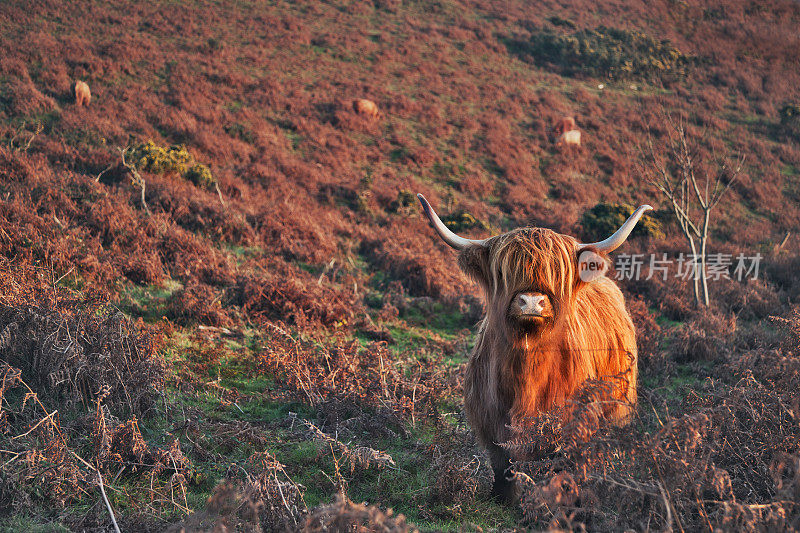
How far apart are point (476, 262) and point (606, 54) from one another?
100ft

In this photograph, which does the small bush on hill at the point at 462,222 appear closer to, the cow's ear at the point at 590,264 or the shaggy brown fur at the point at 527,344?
the shaggy brown fur at the point at 527,344

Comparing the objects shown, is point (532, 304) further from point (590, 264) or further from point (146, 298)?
point (146, 298)

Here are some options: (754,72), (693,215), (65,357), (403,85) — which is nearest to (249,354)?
(65,357)

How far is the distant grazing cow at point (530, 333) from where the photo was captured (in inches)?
127

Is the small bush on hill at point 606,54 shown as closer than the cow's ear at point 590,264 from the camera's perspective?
No

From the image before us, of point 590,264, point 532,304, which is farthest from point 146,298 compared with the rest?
point 590,264

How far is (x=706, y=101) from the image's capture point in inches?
1028

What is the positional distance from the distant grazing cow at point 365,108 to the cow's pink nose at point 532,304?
18.1 m

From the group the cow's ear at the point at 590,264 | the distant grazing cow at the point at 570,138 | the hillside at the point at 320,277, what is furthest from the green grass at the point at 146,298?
the distant grazing cow at the point at 570,138

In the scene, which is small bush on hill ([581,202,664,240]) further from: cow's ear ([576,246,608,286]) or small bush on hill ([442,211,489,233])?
cow's ear ([576,246,608,286])

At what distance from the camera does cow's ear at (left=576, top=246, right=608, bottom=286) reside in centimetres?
347

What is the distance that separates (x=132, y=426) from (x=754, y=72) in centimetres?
3635

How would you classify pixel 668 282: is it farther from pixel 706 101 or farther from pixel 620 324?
pixel 706 101

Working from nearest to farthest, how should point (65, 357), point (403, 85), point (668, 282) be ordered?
point (65, 357) < point (668, 282) < point (403, 85)
